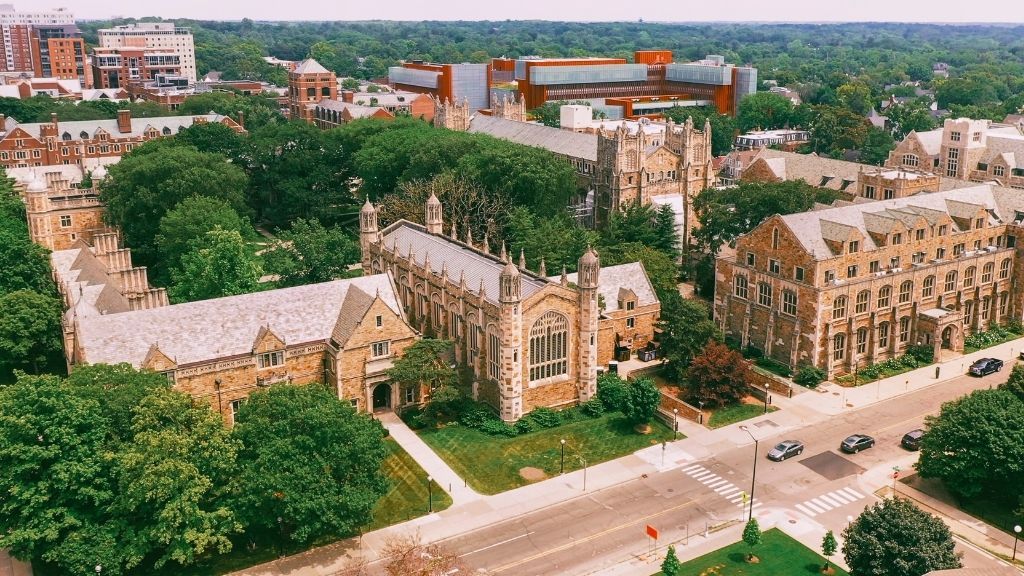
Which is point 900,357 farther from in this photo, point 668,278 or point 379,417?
point 379,417

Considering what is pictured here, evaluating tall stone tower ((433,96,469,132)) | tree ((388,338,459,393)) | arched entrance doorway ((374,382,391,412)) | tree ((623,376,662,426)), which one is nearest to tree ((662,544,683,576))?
tree ((623,376,662,426))

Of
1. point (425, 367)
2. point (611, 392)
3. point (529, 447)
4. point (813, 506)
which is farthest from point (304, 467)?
point (813, 506)

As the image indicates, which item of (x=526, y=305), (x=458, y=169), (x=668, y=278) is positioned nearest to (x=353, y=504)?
(x=526, y=305)

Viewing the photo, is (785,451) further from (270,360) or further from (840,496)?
(270,360)

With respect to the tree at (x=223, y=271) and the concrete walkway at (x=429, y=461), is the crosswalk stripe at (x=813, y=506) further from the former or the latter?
the tree at (x=223, y=271)

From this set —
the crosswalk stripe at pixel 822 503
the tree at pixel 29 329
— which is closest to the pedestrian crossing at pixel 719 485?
the crosswalk stripe at pixel 822 503
